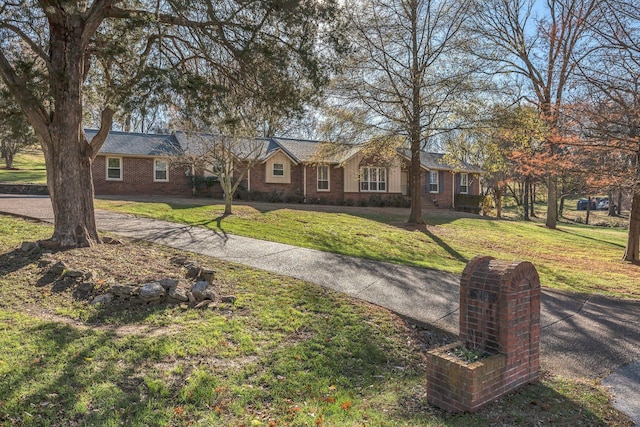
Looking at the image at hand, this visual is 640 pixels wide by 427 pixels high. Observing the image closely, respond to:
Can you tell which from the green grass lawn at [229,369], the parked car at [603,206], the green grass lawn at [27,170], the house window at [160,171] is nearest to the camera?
the green grass lawn at [229,369]

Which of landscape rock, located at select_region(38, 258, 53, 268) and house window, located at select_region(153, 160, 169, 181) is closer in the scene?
landscape rock, located at select_region(38, 258, 53, 268)

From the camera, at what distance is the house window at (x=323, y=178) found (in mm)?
26484

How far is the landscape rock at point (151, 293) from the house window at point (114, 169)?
64.5 ft

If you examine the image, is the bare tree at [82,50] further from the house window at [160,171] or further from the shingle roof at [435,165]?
the shingle roof at [435,165]

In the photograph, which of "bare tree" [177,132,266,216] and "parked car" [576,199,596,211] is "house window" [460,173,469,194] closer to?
"bare tree" [177,132,266,216]

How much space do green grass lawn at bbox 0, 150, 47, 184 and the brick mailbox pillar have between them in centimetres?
3037

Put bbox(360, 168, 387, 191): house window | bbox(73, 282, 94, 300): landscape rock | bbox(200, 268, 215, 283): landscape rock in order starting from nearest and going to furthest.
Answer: bbox(73, 282, 94, 300): landscape rock → bbox(200, 268, 215, 283): landscape rock → bbox(360, 168, 387, 191): house window

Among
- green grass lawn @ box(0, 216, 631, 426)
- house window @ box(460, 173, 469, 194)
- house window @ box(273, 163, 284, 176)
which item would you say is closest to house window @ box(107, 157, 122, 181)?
house window @ box(273, 163, 284, 176)

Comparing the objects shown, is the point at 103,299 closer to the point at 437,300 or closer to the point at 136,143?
the point at 437,300

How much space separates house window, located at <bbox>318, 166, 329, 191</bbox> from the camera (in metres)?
26.5

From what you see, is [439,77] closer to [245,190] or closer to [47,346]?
[245,190]

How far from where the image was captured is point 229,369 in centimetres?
441

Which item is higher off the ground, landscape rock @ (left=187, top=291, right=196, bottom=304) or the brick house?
the brick house

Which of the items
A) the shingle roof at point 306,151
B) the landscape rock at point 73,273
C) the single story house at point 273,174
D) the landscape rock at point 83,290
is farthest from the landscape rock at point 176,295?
the single story house at point 273,174
